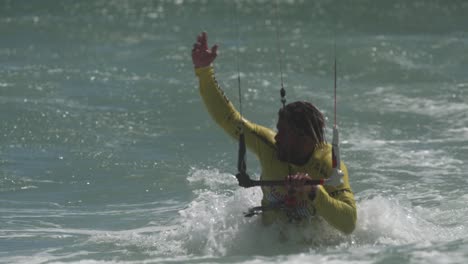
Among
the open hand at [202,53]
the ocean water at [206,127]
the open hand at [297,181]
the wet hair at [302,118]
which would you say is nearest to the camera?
the open hand at [297,181]

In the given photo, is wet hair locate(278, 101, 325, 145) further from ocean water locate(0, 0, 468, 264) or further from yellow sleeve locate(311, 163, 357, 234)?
ocean water locate(0, 0, 468, 264)

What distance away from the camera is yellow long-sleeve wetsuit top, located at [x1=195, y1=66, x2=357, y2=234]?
20.9 ft

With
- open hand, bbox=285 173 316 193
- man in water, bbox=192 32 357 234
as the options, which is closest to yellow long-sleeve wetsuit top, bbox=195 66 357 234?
man in water, bbox=192 32 357 234

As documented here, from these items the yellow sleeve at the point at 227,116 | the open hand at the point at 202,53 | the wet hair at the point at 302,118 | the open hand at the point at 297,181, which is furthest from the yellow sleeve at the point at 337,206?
the open hand at the point at 202,53

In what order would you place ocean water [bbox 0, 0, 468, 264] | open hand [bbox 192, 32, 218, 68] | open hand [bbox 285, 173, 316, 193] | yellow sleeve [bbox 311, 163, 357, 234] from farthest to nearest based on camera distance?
ocean water [bbox 0, 0, 468, 264]
open hand [bbox 192, 32, 218, 68]
yellow sleeve [bbox 311, 163, 357, 234]
open hand [bbox 285, 173, 316, 193]

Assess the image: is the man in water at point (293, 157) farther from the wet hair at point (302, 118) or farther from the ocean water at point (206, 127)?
the ocean water at point (206, 127)

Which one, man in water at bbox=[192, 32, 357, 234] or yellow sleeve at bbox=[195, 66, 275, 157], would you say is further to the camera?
yellow sleeve at bbox=[195, 66, 275, 157]

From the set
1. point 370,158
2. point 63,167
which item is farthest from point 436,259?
point 63,167

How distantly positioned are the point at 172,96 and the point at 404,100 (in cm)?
326

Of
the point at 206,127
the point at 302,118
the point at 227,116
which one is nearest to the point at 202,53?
the point at 227,116

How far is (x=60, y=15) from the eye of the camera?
76.4 ft

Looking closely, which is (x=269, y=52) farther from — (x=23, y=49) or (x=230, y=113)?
(x=230, y=113)

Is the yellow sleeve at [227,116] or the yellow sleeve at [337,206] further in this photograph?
the yellow sleeve at [227,116]

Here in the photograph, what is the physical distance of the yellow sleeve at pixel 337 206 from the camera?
6.30 meters
